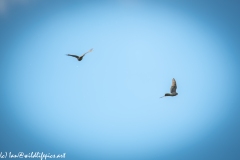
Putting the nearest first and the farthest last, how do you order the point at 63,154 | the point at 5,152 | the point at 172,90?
1. the point at 172,90
2. the point at 5,152
3. the point at 63,154

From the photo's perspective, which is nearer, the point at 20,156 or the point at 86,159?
the point at 20,156

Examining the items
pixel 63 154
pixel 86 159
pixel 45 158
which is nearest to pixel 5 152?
pixel 45 158

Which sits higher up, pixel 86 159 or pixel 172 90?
pixel 86 159

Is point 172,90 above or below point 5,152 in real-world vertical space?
below

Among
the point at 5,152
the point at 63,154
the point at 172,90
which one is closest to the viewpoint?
the point at 172,90

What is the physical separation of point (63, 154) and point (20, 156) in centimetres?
567

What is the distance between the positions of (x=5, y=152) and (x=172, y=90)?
1725 cm

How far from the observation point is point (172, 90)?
9.29m

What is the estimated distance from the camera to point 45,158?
71.1 feet

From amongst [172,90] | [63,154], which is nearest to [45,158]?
[63,154]

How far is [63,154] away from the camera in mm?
25781

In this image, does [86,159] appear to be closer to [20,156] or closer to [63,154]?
[63,154]

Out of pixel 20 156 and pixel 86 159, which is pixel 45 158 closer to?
pixel 20 156

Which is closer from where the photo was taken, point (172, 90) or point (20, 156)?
point (172, 90)
